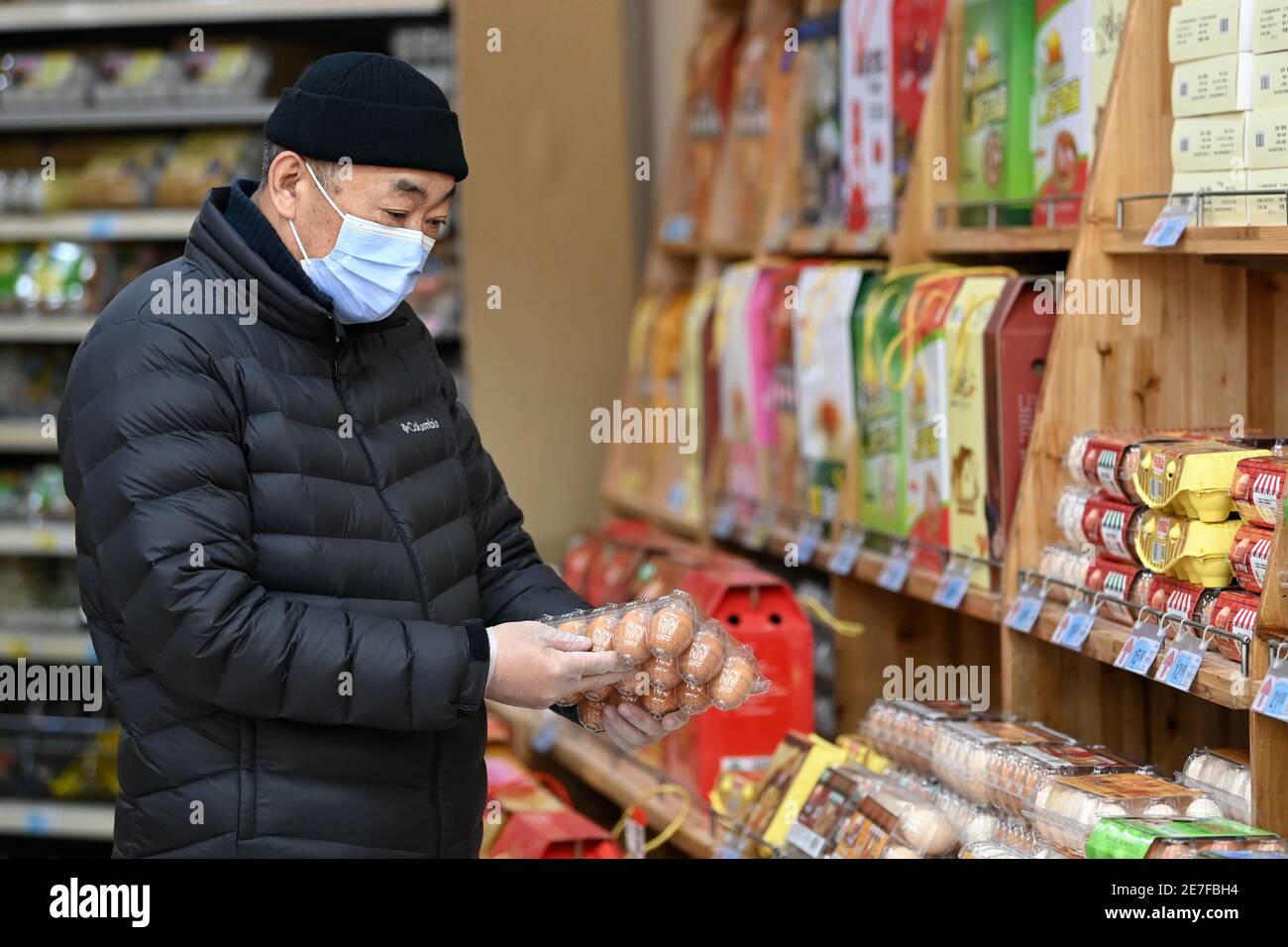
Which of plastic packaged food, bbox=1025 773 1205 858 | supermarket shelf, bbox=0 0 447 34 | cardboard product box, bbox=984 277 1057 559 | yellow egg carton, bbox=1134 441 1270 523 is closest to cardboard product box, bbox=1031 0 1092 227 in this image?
cardboard product box, bbox=984 277 1057 559

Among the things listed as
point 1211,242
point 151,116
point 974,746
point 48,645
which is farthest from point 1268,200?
point 48,645

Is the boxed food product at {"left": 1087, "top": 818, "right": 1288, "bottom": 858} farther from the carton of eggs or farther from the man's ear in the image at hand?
the man's ear

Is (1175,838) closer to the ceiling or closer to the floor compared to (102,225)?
closer to the floor

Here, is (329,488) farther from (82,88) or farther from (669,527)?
(82,88)

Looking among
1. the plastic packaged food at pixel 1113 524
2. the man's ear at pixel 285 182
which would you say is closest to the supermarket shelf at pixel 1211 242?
the plastic packaged food at pixel 1113 524

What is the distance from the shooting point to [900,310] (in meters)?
3.21

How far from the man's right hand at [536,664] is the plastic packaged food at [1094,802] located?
70 centimetres

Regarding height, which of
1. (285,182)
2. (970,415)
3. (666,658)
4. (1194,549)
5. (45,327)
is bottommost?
(666,658)

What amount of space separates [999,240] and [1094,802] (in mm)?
1207

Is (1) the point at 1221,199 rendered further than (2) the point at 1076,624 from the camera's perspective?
No

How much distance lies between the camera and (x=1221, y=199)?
236 cm

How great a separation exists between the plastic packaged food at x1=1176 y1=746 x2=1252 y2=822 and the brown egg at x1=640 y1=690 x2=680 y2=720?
2.40 feet

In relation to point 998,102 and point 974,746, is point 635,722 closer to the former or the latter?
point 974,746

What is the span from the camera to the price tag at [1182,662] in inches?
86.4
